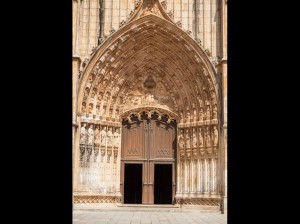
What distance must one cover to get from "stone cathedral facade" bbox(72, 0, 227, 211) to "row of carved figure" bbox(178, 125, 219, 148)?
0.12 ft

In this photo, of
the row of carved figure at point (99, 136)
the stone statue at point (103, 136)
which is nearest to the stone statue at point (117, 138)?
the row of carved figure at point (99, 136)

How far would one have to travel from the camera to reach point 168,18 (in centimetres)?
1798

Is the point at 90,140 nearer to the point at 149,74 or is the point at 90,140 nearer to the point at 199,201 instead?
the point at 149,74

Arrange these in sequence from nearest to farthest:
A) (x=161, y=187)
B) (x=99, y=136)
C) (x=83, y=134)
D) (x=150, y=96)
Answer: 1. (x=83, y=134)
2. (x=99, y=136)
3. (x=150, y=96)
4. (x=161, y=187)

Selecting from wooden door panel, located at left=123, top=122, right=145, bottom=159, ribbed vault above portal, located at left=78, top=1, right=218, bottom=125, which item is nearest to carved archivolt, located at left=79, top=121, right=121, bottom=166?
wooden door panel, located at left=123, top=122, right=145, bottom=159

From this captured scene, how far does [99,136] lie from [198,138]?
3593 millimetres

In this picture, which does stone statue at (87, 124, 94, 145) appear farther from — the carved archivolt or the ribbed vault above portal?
the ribbed vault above portal

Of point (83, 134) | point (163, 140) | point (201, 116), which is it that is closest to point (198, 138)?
point (201, 116)

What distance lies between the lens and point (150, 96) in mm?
19328

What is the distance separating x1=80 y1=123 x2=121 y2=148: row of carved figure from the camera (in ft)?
57.9
